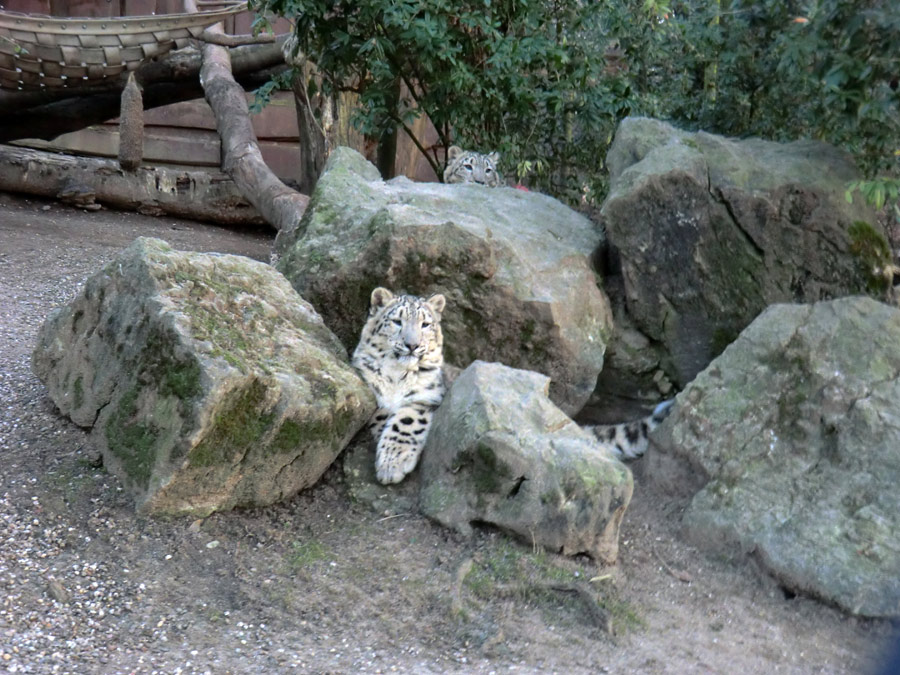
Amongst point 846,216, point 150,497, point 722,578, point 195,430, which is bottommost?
point 722,578

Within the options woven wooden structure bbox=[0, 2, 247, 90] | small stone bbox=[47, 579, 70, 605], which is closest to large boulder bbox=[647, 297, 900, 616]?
small stone bbox=[47, 579, 70, 605]

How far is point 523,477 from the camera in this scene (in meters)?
4.28

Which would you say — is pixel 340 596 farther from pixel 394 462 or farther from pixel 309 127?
pixel 309 127

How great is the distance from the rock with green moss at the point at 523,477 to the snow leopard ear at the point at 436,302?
0.79m

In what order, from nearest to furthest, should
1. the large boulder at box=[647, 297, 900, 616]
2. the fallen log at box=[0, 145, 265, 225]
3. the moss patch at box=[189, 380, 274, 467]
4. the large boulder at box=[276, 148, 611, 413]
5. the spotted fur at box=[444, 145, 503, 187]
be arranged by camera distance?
the moss patch at box=[189, 380, 274, 467] < the large boulder at box=[647, 297, 900, 616] < the large boulder at box=[276, 148, 611, 413] < the spotted fur at box=[444, 145, 503, 187] < the fallen log at box=[0, 145, 265, 225]

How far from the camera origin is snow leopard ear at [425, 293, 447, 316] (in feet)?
17.2

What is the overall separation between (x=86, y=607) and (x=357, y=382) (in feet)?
5.36

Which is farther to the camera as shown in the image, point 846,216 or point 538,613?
point 846,216

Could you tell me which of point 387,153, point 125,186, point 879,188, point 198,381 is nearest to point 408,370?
point 198,381

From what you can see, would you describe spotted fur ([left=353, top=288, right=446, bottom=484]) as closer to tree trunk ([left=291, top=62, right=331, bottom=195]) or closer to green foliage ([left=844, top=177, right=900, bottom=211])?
green foliage ([left=844, top=177, right=900, bottom=211])

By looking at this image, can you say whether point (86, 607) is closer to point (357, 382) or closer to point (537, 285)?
point (357, 382)

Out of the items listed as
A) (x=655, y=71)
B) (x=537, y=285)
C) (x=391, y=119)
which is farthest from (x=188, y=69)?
(x=537, y=285)

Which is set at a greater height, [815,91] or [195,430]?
[815,91]

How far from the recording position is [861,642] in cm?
410
